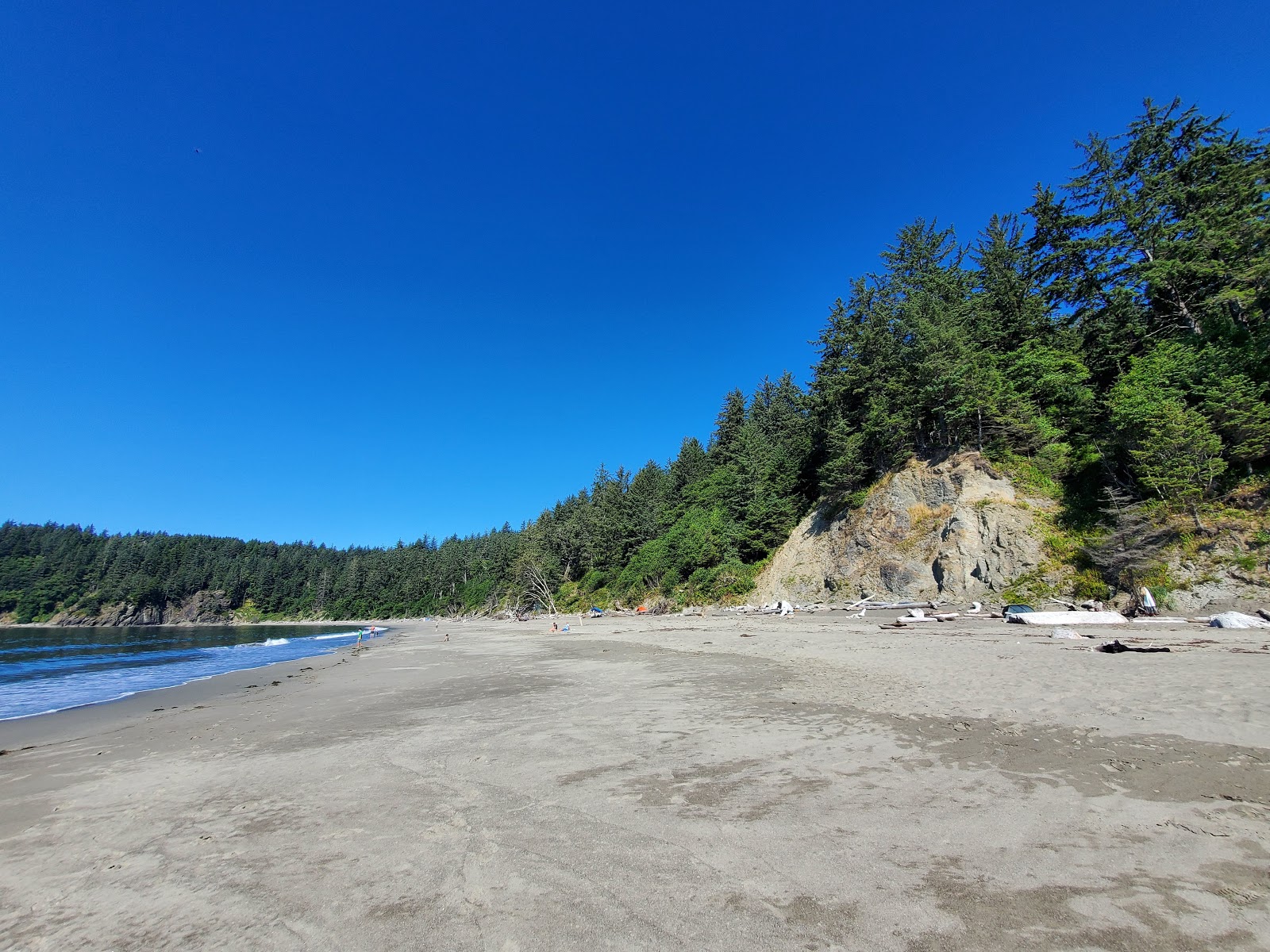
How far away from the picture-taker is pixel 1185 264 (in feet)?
73.6

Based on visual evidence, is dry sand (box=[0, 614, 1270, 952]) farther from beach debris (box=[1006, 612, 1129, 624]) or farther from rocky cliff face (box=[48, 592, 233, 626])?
rocky cliff face (box=[48, 592, 233, 626])

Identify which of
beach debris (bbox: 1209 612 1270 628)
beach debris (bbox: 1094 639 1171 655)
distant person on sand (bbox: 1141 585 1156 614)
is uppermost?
distant person on sand (bbox: 1141 585 1156 614)

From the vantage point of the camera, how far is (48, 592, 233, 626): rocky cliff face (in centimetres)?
11438

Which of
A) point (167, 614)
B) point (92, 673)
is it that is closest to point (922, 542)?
point (92, 673)

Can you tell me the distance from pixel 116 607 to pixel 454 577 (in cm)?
8303

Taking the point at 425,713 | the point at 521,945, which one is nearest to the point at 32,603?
the point at 425,713

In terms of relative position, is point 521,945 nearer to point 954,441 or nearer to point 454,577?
point 954,441

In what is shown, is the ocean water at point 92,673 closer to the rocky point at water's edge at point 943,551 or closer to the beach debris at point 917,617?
the beach debris at point 917,617

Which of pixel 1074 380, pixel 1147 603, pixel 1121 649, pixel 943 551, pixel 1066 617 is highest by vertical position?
pixel 1074 380

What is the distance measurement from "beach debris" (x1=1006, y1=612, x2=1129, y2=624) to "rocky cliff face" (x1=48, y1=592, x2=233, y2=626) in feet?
541

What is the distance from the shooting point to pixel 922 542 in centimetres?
2717

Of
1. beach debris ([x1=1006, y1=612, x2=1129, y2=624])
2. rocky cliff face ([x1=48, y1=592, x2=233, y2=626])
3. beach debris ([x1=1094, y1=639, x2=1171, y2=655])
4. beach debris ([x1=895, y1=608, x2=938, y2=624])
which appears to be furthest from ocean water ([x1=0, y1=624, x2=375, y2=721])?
rocky cliff face ([x1=48, y1=592, x2=233, y2=626])

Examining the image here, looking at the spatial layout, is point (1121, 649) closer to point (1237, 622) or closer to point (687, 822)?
point (1237, 622)

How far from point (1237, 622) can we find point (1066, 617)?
12.7 ft
